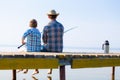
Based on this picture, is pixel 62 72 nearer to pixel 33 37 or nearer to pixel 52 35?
pixel 52 35

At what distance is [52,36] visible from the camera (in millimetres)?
14156

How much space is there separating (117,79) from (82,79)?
7.81 ft

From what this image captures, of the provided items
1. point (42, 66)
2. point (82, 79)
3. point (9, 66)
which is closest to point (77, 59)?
point (42, 66)

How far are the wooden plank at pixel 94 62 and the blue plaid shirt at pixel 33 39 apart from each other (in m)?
2.38

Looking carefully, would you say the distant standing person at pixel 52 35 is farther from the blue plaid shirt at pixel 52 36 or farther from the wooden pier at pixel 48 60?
the wooden pier at pixel 48 60

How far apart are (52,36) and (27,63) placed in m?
3.08

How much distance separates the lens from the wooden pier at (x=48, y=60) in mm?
11031

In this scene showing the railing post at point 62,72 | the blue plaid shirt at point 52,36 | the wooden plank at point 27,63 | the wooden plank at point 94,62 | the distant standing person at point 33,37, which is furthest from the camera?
the distant standing person at point 33,37

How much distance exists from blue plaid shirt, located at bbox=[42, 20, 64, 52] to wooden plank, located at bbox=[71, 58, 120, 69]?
6.06ft

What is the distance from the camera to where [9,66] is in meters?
11.1

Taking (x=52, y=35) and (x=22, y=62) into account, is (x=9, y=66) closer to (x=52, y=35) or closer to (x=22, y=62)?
(x=22, y=62)

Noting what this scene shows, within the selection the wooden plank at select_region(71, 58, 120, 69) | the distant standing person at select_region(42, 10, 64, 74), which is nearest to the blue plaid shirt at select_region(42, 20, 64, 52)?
the distant standing person at select_region(42, 10, 64, 74)

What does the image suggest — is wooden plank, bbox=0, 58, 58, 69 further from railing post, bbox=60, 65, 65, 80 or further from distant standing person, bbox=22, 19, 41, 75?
distant standing person, bbox=22, 19, 41, 75

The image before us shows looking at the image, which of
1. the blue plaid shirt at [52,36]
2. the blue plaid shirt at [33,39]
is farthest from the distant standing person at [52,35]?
the blue plaid shirt at [33,39]
